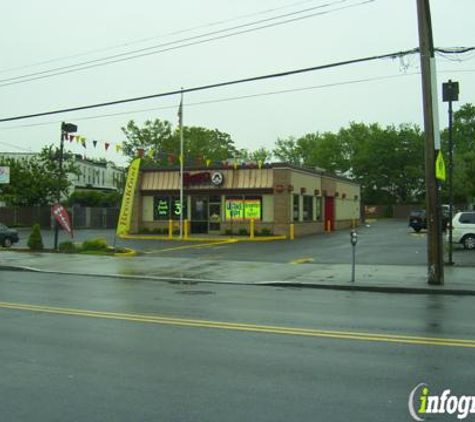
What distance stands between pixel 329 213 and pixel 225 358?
37.7 m

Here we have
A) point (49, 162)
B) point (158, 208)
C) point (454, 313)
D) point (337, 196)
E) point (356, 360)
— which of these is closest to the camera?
point (356, 360)

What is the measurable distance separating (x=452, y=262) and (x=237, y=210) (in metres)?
19.0

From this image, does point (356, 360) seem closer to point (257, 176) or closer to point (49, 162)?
point (257, 176)

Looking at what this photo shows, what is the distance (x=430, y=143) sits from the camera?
1488 centimetres

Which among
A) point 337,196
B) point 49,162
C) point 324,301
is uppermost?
point 49,162

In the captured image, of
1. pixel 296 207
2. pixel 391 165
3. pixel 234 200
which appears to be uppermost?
pixel 391 165

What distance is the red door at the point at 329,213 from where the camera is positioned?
4306 centimetres

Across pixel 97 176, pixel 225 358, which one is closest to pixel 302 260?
pixel 225 358

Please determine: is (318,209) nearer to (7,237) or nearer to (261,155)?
(7,237)

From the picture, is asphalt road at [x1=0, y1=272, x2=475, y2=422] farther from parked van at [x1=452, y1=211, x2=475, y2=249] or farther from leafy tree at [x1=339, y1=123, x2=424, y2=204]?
leafy tree at [x1=339, y1=123, x2=424, y2=204]

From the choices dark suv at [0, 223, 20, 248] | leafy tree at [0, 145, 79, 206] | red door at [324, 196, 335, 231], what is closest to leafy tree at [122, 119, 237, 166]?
leafy tree at [0, 145, 79, 206]

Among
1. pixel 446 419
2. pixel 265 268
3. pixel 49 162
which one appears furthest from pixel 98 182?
pixel 446 419

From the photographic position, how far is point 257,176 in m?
36.7

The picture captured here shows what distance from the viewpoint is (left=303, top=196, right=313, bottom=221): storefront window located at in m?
38.8
